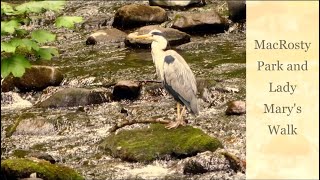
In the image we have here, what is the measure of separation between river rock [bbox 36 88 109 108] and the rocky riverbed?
17 millimetres

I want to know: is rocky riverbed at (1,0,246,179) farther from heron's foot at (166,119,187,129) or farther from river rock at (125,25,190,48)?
heron's foot at (166,119,187,129)

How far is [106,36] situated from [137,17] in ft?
4.88

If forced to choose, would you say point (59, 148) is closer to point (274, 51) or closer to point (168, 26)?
point (274, 51)

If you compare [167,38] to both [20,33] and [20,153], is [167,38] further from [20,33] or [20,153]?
[20,33]

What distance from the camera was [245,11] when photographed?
1639 centimetres

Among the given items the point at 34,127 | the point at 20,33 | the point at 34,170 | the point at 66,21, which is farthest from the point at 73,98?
the point at 66,21

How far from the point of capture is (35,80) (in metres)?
10.8

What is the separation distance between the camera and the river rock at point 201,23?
15.0 m

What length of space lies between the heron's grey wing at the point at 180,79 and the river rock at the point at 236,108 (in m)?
1.15

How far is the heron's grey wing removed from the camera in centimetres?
766

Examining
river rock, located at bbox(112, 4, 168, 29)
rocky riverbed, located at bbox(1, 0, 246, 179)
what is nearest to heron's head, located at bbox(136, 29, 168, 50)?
rocky riverbed, located at bbox(1, 0, 246, 179)

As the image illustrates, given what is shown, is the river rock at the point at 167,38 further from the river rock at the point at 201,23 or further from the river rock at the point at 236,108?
the river rock at the point at 236,108

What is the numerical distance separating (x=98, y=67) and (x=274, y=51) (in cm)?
407

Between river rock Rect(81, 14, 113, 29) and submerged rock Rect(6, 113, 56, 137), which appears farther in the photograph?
river rock Rect(81, 14, 113, 29)
